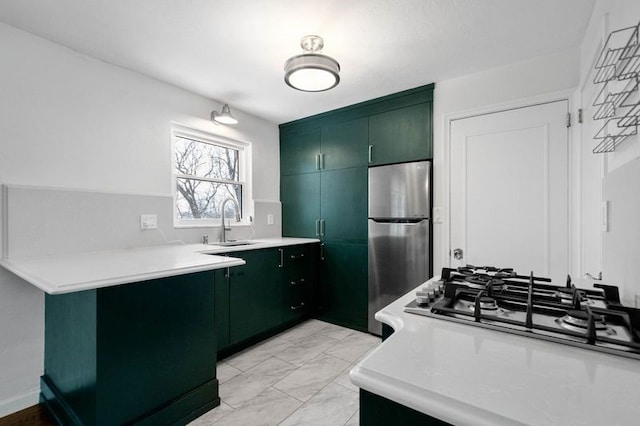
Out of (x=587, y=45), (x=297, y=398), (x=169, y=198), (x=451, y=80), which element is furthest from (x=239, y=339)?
(x=587, y=45)

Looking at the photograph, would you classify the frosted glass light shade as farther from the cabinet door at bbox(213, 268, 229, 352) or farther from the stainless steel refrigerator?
the cabinet door at bbox(213, 268, 229, 352)

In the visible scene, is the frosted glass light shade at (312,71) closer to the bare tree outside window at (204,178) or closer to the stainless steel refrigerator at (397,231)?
the stainless steel refrigerator at (397,231)

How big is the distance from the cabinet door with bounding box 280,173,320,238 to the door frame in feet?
4.63

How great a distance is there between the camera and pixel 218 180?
3.12 meters

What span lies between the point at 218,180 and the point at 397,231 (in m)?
1.94

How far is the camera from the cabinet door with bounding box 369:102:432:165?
270 centimetres

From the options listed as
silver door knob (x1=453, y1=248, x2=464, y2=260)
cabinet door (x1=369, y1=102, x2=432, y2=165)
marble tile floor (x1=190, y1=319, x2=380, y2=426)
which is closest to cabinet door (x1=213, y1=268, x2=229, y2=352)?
marble tile floor (x1=190, y1=319, x2=380, y2=426)

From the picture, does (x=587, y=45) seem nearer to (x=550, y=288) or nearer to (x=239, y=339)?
(x=550, y=288)

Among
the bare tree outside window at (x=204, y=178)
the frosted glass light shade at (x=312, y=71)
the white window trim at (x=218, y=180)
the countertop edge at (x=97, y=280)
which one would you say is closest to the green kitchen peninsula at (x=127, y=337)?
the countertop edge at (x=97, y=280)

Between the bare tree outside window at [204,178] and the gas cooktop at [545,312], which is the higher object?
the bare tree outside window at [204,178]

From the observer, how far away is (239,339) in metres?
2.48

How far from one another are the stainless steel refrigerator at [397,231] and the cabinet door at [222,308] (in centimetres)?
140

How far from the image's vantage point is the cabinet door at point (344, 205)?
10.1 ft

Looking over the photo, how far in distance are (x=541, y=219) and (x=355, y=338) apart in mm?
1893
